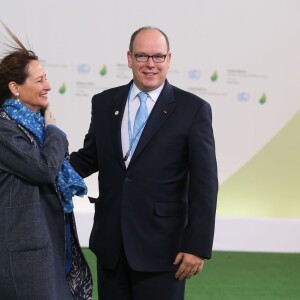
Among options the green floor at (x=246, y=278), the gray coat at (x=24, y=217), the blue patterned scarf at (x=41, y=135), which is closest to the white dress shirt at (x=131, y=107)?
the blue patterned scarf at (x=41, y=135)

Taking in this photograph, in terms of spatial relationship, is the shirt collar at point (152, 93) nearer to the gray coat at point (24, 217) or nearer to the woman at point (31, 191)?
the woman at point (31, 191)

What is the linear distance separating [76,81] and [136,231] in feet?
12.8

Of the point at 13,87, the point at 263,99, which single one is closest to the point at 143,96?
the point at 13,87

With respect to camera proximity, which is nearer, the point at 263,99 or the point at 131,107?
the point at 131,107

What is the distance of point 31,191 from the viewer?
2.72m

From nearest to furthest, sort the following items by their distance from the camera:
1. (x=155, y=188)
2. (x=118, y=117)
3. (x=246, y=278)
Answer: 1. (x=155, y=188)
2. (x=118, y=117)
3. (x=246, y=278)

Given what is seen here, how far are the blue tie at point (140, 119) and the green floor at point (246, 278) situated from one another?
212 centimetres

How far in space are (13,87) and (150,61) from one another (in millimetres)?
553

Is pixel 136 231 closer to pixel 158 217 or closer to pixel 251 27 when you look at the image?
pixel 158 217

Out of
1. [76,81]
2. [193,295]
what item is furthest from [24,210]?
[76,81]

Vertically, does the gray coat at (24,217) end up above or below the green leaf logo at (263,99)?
above

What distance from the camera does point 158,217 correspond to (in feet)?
9.85

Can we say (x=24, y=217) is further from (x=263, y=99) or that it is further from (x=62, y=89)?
(x=263, y=99)

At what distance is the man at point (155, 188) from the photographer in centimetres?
294
